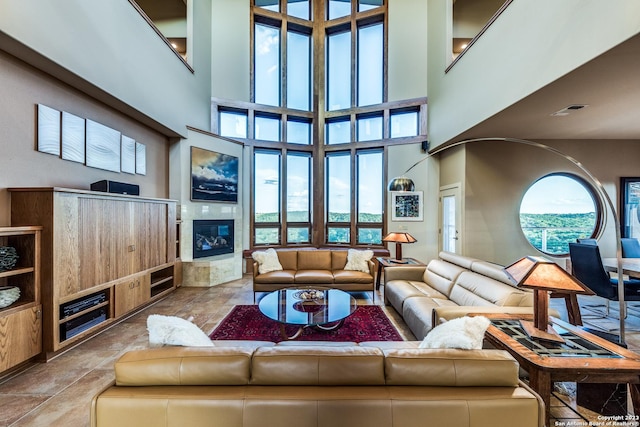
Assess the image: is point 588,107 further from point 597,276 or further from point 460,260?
point 460,260

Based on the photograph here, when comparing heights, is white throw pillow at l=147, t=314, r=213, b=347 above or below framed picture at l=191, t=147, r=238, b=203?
below

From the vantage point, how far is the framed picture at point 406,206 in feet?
21.5

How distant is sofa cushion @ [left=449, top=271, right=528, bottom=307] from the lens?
274 centimetres

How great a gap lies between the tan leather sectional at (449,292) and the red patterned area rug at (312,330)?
0.31 m

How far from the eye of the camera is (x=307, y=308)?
3277mm

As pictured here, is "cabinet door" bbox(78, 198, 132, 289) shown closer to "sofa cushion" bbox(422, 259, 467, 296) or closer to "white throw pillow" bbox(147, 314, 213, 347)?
"white throw pillow" bbox(147, 314, 213, 347)

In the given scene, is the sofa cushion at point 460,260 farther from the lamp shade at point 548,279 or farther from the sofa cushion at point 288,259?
the sofa cushion at point 288,259

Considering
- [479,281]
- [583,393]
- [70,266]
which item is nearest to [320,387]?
[583,393]

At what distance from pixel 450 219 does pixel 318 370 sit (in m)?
5.40

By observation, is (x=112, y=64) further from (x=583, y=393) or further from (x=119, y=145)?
(x=583, y=393)

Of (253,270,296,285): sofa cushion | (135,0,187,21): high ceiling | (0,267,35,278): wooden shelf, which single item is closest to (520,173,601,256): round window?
(253,270,296,285): sofa cushion

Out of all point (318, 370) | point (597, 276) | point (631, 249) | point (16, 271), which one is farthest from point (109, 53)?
point (631, 249)

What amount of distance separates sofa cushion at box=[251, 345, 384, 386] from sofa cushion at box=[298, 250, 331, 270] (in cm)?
393

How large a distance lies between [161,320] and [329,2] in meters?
8.54
